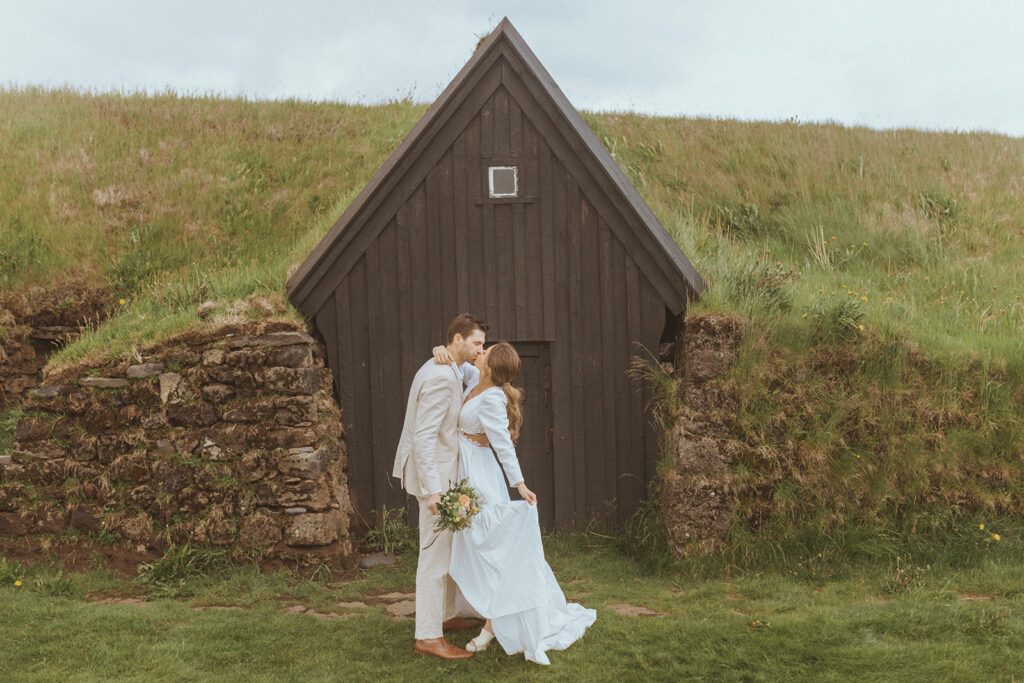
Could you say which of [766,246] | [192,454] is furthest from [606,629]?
[766,246]

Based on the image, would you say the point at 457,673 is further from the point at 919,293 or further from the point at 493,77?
the point at 919,293

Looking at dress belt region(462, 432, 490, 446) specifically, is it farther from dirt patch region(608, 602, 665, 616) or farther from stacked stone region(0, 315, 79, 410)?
stacked stone region(0, 315, 79, 410)

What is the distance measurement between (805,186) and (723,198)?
5.68ft

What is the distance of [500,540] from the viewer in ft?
19.0

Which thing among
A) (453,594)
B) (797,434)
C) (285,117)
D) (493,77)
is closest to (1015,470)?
(797,434)

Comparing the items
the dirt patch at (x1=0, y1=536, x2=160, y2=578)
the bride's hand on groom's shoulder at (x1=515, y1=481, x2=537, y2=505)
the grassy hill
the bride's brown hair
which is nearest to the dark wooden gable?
the grassy hill

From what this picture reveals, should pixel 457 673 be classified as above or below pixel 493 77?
below

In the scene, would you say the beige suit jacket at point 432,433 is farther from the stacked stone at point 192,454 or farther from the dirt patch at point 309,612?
the stacked stone at point 192,454

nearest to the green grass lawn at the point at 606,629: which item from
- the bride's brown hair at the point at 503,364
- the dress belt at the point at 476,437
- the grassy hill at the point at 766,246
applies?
the grassy hill at the point at 766,246

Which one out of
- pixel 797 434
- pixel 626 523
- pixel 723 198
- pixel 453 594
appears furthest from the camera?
pixel 723 198

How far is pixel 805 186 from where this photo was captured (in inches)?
600

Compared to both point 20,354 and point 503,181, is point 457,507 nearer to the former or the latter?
point 503,181

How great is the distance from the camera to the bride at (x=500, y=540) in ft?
18.6

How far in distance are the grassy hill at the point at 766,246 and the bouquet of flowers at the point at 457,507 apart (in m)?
3.49
